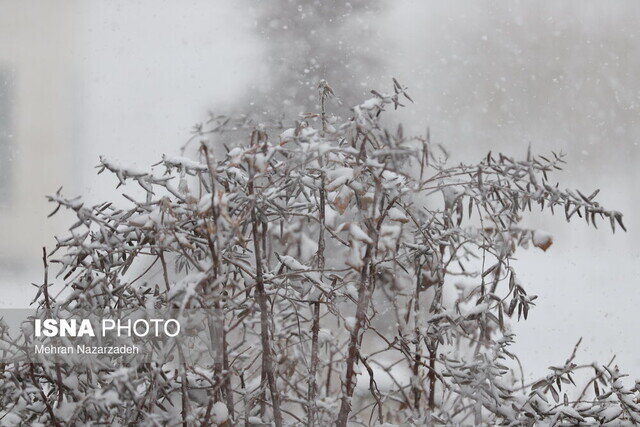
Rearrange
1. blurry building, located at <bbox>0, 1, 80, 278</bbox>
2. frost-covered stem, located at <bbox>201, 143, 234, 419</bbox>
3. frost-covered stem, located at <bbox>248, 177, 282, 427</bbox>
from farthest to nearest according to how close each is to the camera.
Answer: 1. blurry building, located at <bbox>0, 1, 80, 278</bbox>
2. frost-covered stem, located at <bbox>248, 177, 282, 427</bbox>
3. frost-covered stem, located at <bbox>201, 143, 234, 419</bbox>

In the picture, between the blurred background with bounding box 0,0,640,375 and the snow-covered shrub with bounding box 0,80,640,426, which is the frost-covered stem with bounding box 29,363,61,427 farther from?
the blurred background with bounding box 0,0,640,375

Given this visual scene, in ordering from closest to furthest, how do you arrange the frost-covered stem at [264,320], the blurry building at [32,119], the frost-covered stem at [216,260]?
1. the frost-covered stem at [216,260]
2. the frost-covered stem at [264,320]
3. the blurry building at [32,119]

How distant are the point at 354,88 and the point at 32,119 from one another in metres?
1.62

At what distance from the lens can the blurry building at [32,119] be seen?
344 cm

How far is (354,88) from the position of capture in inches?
140

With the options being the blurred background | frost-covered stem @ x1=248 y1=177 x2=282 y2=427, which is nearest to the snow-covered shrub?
frost-covered stem @ x1=248 y1=177 x2=282 y2=427

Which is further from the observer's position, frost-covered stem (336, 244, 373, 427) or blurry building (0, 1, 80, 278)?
blurry building (0, 1, 80, 278)

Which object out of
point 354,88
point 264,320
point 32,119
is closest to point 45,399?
point 264,320

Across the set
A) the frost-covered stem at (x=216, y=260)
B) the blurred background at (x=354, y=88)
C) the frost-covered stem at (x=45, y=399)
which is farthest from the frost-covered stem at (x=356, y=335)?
the blurred background at (x=354, y=88)

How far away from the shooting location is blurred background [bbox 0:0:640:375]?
353 cm

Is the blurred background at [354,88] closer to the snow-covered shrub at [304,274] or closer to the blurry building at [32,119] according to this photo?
the blurry building at [32,119]

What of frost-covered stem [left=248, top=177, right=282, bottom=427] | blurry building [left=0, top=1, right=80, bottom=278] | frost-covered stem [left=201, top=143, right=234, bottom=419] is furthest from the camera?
blurry building [left=0, top=1, right=80, bottom=278]

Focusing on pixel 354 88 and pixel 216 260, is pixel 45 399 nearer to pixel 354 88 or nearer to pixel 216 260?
pixel 216 260

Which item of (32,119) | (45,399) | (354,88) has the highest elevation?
(32,119)
